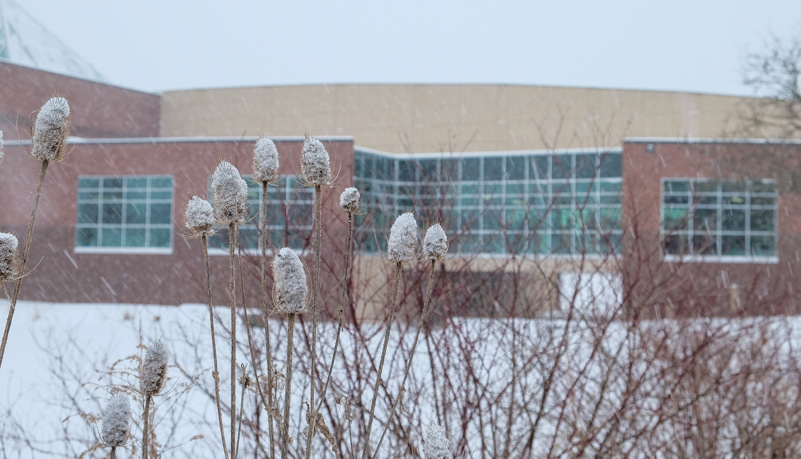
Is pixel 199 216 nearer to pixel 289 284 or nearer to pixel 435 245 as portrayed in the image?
pixel 289 284

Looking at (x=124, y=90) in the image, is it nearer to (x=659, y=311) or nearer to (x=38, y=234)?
(x=38, y=234)

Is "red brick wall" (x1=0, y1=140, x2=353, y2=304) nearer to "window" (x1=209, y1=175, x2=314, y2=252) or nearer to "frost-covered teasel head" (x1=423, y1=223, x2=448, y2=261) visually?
"window" (x1=209, y1=175, x2=314, y2=252)

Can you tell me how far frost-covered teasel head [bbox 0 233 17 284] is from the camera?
153 cm

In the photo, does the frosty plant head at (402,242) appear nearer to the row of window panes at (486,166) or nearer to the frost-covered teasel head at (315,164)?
the frost-covered teasel head at (315,164)

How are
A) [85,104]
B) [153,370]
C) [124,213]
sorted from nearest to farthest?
1. [153,370]
2. [124,213]
3. [85,104]

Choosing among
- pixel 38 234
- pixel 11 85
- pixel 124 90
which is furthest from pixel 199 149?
pixel 124 90

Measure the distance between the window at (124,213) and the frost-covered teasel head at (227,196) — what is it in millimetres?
26555

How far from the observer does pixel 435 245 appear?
1.68 meters

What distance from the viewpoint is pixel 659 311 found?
677 cm

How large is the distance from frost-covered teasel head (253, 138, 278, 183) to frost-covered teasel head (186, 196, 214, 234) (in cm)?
12

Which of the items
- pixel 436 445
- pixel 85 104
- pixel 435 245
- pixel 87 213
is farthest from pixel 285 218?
pixel 85 104

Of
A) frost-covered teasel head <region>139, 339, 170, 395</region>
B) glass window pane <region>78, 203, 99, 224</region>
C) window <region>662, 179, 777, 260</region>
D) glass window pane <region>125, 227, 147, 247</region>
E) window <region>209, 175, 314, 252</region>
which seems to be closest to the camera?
frost-covered teasel head <region>139, 339, 170, 395</region>

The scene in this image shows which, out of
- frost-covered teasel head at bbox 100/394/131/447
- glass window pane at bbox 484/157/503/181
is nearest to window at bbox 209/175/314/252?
frost-covered teasel head at bbox 100/394/131/447

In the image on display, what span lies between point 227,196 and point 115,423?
483 millimetres
